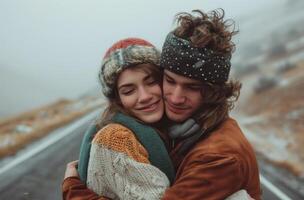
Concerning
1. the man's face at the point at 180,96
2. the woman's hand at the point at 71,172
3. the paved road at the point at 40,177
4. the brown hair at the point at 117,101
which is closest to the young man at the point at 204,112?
the man's face at the point at 180,96

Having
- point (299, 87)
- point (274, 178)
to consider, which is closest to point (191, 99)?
point (274, 178)

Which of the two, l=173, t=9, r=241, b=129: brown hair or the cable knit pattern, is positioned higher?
l=173, t=9, r=241, b=129: brown hair

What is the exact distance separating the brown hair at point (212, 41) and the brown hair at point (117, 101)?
318 mm

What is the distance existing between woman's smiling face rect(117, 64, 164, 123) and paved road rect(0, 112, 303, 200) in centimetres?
518

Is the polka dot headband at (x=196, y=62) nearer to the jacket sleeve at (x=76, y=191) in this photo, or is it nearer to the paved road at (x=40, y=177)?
the jacket sleeve at (x=76, y=191)

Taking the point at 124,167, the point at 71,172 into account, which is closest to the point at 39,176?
the point at 71,172

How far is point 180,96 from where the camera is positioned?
3.40 metres

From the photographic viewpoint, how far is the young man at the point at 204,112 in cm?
A: 294

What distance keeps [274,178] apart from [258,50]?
138 feet

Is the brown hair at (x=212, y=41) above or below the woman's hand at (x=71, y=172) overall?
above

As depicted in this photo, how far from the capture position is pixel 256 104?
23469mm

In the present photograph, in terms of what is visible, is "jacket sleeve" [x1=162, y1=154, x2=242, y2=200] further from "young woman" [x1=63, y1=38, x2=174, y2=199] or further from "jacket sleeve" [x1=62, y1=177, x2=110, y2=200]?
"jacket sleeve" [x1=62, y1=177, x2=110, y2=200]

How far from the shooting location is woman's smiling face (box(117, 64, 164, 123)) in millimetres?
3498

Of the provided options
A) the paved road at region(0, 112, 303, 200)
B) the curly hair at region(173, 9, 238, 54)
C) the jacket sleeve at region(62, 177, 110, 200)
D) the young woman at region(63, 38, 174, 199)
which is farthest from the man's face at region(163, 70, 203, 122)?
the paved road at region(0, 112, 303, 200)
